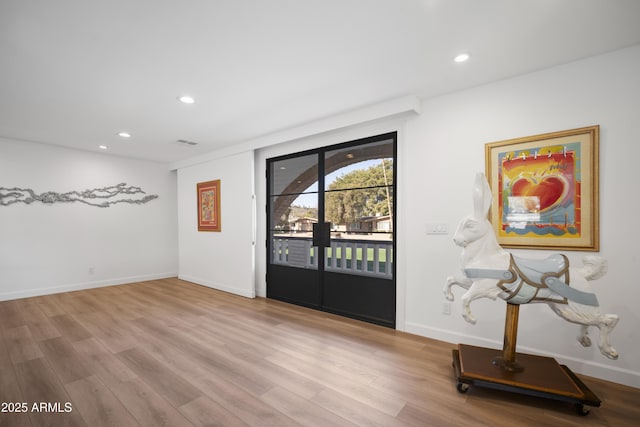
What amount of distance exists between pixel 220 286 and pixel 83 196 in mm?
3075

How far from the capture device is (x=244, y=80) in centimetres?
277

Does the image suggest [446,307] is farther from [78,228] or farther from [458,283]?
[78,228]

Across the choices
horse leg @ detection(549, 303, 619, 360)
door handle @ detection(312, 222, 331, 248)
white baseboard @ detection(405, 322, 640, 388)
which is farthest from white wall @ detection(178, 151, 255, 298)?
horse leg @ detection(549, 303, 619, 360)

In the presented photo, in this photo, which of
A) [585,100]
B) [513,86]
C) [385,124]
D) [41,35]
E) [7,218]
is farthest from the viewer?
[7,218]

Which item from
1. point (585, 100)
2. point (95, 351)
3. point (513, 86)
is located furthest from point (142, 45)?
point (585, 100)

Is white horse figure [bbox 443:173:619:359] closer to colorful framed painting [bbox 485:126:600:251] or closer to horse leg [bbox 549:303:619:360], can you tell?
horse leg [bbox 549:303:619:360]

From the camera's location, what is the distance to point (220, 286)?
5.36 metres

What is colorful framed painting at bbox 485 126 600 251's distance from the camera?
7.68 ft

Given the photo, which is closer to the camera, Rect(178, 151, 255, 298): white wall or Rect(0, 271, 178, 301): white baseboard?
Rect(0, 271, 178, 301): white baseboard

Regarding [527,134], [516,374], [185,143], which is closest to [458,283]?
[516,374]

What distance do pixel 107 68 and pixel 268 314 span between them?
3.24 metres

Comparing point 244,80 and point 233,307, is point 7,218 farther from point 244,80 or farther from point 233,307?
point 244,80

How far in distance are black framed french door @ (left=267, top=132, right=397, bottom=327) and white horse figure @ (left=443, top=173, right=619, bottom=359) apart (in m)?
1.23

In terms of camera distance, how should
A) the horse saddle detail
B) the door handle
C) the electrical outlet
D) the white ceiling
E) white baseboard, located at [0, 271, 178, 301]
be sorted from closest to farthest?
the white ceiling → the horse saddle detail → the electrical outlet → the door handle → white baseboard, located at [0, 271, 178, 301]
